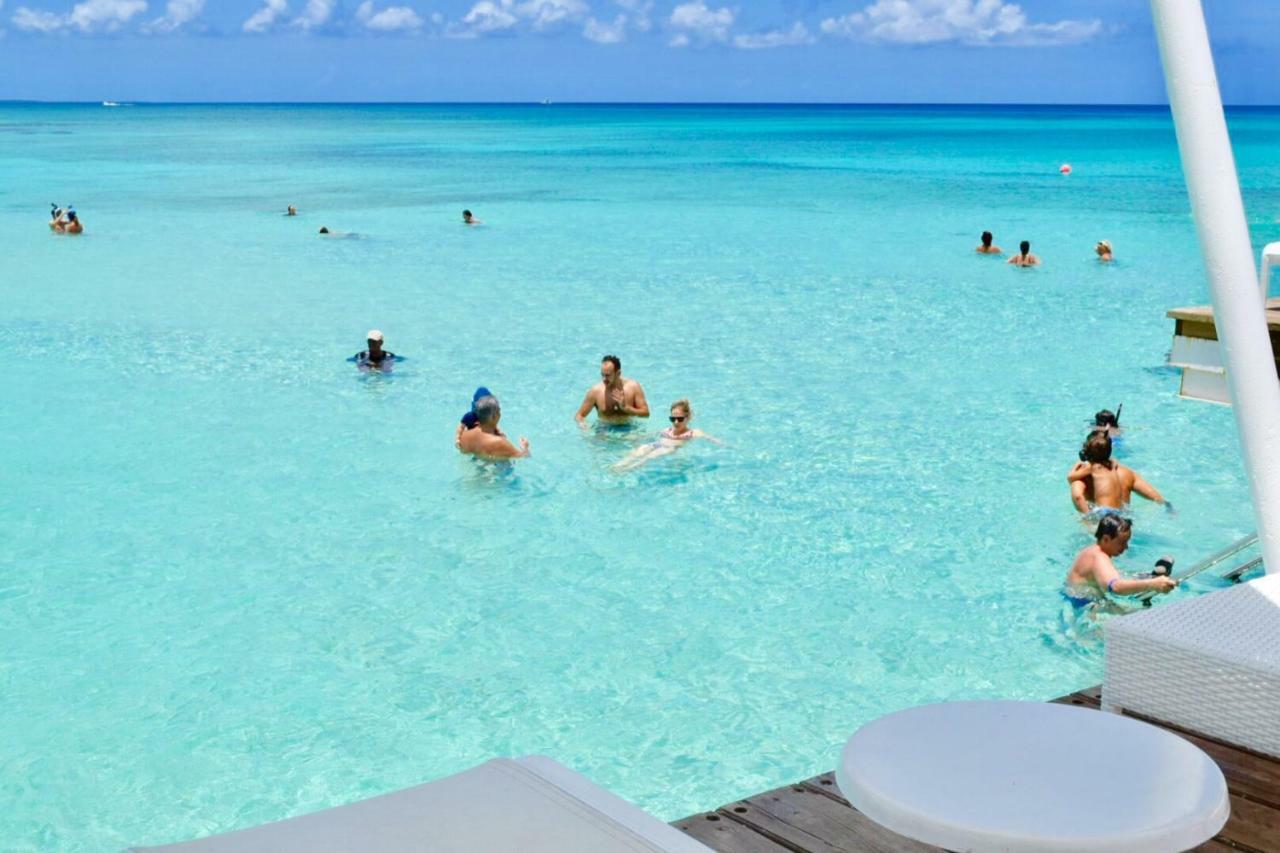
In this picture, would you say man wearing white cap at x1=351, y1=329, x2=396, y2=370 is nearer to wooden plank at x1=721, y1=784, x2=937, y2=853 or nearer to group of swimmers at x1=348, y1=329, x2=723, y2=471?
group of swimmers at x1=348, y1=329, x2=723, y2=471

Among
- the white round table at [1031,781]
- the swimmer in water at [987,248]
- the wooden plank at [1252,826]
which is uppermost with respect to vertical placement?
the white round table at [1031,781]

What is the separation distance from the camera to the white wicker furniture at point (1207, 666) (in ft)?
10.4

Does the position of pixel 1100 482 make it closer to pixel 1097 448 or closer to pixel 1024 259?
pixel 1097 448

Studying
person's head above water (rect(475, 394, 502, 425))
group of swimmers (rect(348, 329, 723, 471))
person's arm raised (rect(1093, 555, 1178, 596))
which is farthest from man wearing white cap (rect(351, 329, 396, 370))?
person's arm raised (rect(1093, 555, 1178, 596))

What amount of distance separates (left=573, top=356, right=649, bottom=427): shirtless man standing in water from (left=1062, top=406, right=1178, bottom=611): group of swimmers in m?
3.18

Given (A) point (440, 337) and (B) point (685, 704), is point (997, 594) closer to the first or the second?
(B) point (685, 704)

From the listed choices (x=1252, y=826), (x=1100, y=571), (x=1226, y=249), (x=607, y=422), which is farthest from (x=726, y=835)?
(x=607, y=422)

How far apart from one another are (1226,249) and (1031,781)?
184 centimetres

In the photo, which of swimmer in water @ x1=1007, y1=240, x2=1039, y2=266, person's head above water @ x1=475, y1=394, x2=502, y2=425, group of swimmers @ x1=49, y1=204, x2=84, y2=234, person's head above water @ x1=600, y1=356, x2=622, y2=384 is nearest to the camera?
person's head above water @ x1=475, y1=394, x2=502, y2=425

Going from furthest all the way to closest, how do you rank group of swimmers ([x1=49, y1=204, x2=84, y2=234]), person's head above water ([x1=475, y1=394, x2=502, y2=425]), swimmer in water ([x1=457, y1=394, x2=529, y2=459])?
1. group of swimmers ([x1=49, y1=204, x2=84, y2=234])
2. swimmer in water ([x1=457, y1=394, x2=529, y2=459])
3. person's head above water ([x1=475, y1=394, x2=502, y2=425])

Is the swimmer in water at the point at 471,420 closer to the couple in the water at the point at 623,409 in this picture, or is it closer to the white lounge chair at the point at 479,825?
the couple in the water at the point at 623,409

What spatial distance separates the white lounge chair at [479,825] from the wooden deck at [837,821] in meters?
0.71

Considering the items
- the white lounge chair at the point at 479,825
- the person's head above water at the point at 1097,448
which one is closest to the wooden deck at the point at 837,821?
the white lounge chair at the point at 479,825

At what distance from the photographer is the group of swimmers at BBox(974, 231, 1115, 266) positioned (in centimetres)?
1947
